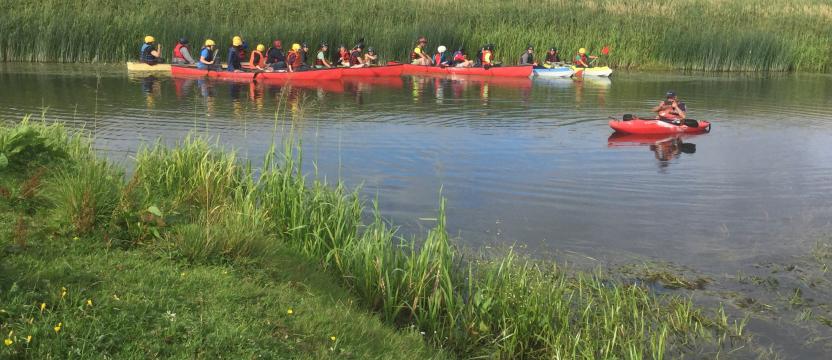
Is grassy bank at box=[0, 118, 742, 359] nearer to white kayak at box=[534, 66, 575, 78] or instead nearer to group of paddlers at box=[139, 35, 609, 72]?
group of paddlers at box=[139, 35, 609, 72]

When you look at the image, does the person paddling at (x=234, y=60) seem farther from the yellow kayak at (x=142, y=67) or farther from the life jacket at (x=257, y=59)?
the yellow kayak at (x=142, y=67)

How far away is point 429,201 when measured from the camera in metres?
10.2

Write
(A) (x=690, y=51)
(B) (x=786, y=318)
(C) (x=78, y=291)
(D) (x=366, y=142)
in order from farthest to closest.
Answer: (A) (x=690, y=51) < (D) (x=366, y=142) < (B) (x=786, y=318) < (C) (x=78, y=291)

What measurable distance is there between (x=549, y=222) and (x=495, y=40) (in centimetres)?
2207

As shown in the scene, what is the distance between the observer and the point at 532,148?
14.4 m

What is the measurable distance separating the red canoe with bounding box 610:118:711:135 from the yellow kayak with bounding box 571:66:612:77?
1119 centimetres

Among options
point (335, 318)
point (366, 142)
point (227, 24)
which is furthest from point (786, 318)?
point (227, 24)

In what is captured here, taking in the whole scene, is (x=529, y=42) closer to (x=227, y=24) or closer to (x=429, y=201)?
(x=227, y=24)

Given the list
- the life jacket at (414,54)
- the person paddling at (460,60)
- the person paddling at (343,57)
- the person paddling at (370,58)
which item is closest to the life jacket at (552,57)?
the person paddling at (460,60)

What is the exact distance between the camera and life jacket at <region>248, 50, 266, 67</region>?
24516 mm

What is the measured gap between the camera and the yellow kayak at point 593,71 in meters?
27.3

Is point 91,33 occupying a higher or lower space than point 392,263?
higher

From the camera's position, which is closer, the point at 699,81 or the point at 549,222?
the point at 549,222

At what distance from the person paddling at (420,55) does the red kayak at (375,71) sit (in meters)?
1.19
